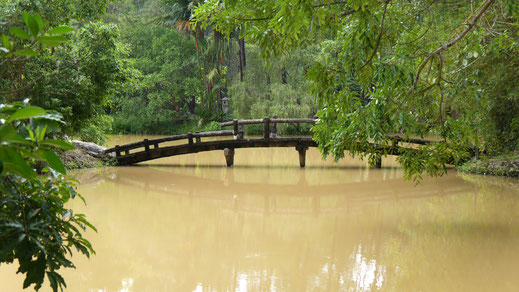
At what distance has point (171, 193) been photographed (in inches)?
408

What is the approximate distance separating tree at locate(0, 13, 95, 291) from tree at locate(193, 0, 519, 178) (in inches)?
91.7

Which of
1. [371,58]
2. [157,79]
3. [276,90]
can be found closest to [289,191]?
[371,58]

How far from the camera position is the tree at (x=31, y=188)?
1330 mm

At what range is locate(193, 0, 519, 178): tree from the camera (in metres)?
4.57

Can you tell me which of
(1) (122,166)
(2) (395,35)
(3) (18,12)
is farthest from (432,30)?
(1) (122,166)

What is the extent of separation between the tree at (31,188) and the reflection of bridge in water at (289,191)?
670 centimetres

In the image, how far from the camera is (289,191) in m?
10.7

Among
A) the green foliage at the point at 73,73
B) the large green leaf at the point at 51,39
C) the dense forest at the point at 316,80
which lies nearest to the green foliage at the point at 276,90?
the dense forest at the point at 316,80

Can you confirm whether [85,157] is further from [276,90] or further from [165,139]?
[276,90]

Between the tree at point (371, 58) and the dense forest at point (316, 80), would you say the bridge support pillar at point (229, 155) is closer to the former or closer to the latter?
the dense forest at point (316, 80)

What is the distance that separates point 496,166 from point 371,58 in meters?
8.87

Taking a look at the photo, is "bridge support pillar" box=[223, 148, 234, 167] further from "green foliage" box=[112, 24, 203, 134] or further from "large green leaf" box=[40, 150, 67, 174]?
"green foliage" box=[112, 24, 203, 134]

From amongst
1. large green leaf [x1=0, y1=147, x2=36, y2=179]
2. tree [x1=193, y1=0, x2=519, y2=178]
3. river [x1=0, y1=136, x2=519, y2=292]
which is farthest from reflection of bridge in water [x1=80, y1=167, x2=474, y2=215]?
large green leaf [x1=0, y1=147, x2=36, y2=179]

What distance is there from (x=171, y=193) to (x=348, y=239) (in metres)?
4.64
